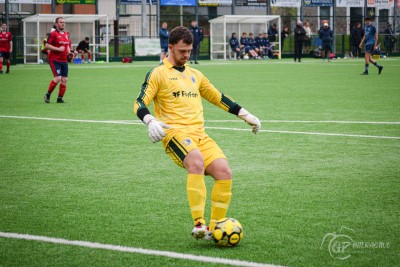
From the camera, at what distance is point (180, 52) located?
20.0 ft

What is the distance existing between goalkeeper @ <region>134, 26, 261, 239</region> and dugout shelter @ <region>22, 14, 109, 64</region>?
35376 millimetres

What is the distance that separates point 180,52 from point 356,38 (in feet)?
146

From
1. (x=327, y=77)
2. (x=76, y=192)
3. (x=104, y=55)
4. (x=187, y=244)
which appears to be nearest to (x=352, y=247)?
(x=187, y=244)

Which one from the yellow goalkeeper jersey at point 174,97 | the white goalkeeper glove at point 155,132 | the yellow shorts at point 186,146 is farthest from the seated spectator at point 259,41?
the white goalkeeper glove at point 155,132

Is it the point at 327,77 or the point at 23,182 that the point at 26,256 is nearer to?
the point at 23,182

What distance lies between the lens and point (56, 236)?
5.77 meters

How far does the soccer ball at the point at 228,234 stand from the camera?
5.48 meters

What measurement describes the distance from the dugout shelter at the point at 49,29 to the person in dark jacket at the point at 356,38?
16.8 metres

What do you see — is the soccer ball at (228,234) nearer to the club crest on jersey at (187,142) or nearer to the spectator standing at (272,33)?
the club crest on jersey at (187,142)

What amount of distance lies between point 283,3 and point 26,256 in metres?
48.1

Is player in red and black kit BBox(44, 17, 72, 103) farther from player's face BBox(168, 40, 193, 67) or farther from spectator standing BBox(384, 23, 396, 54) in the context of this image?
spectator standing BBox(384, 23, 396, 54)

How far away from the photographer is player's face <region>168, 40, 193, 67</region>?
604 cm

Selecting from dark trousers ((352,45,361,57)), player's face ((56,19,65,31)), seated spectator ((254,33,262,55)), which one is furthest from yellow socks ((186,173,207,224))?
dark trousers ((352,45,361,57))

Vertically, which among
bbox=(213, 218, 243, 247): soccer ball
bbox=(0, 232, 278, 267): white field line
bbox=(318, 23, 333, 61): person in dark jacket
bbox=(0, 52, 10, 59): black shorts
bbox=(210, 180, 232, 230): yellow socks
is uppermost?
bbox=(318, 23, 333, 61): person in dark jacket
